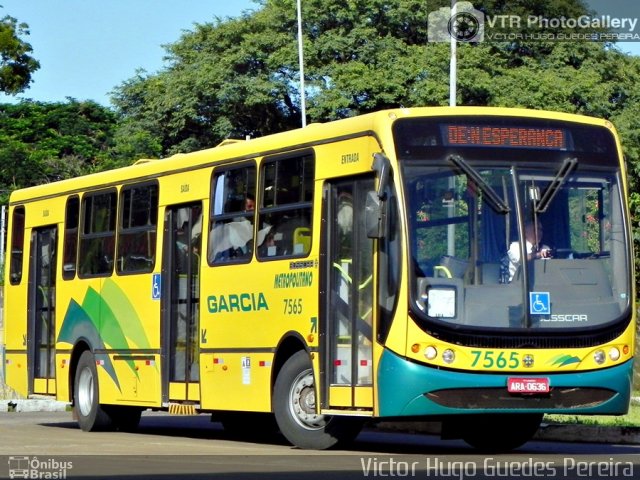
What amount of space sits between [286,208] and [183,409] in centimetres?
314

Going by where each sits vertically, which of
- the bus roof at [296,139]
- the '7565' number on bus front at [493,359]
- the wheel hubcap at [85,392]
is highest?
the bus roof at [296,139]

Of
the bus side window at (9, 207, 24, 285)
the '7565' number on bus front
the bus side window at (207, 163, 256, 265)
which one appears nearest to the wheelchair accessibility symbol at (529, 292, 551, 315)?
the '7565' number on bus front

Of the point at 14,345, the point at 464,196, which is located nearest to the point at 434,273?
the point at 464,196

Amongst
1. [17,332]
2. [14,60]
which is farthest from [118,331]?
[14,60]

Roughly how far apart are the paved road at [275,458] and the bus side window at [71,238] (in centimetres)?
235

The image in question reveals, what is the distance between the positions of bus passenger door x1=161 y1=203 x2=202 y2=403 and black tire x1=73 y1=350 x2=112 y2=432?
2.05 metres

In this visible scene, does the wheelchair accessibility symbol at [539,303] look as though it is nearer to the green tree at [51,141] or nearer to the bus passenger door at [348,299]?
the bus passenger door at [348,299]

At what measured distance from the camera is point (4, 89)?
140 feet

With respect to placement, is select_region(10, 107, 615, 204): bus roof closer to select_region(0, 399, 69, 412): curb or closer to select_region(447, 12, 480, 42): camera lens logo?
select_region(0, 399, 69, 412): curb

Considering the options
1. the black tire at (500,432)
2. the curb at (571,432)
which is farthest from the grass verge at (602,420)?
the black tire at (500,432)

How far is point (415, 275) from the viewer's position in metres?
13.5

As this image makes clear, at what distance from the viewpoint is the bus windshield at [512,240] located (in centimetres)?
1356

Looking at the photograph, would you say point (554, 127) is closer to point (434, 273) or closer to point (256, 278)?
point (434, 273)

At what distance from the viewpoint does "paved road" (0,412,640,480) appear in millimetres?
11469
